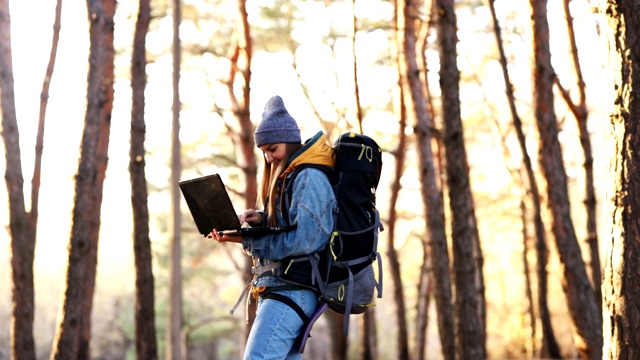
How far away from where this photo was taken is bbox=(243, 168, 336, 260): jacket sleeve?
192 inches

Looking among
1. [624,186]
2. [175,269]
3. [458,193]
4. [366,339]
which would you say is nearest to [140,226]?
[458,193]

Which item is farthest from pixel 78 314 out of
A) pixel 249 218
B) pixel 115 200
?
pixel 115 200

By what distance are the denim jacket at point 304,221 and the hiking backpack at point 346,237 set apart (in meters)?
0.06

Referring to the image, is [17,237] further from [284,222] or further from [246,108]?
[246,108]

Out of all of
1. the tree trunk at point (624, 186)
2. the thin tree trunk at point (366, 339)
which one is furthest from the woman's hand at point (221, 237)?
the thin tree trunk at point (366, 339)

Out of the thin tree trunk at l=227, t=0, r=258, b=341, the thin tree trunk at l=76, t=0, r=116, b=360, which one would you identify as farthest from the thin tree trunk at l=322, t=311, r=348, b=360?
the thin tree trunk at l=76, t=0, r=116, b=360

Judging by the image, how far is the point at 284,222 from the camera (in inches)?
201

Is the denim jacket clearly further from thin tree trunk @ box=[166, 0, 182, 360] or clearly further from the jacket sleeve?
thin tree trunk @ box=[166, 0, 182, 360]

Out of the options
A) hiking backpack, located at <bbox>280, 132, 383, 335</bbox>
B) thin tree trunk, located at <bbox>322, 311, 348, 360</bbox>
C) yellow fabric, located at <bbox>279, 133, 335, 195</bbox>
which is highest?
yellow fabric, located at <bbox>279, 133, 335, 195</bbox>

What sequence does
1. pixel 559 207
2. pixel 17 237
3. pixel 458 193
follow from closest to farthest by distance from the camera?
pixel 458 193, pixel 559 207, pixel 17 237

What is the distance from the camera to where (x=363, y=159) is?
16.7 ft

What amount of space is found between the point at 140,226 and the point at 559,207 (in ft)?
17.5

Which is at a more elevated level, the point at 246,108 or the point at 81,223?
the point at 246,108

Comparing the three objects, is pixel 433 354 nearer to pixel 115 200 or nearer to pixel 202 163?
pixel 115 200
